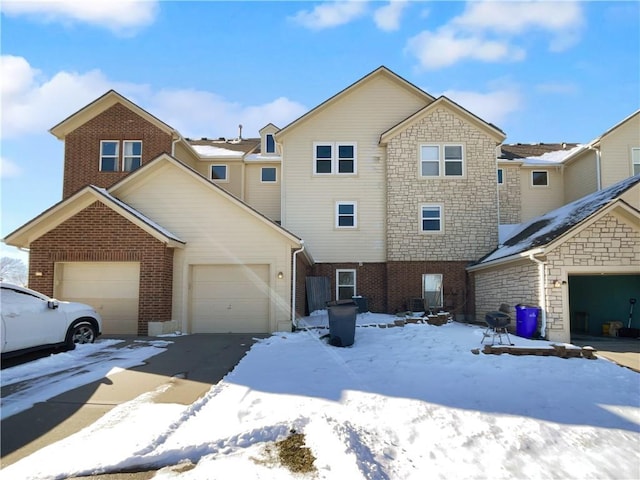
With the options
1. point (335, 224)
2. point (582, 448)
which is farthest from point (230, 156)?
point (582, 448)

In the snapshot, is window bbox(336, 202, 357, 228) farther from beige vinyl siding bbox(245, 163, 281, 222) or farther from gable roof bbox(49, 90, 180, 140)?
gable roof bbox(49, 90, 180, 140)

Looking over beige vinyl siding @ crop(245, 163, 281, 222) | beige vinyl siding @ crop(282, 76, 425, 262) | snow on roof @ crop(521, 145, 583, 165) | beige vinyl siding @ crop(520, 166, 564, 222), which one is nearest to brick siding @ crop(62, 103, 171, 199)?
beige vinyl siding @ crop(245, 163, 281, 222)

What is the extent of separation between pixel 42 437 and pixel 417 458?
4187 millimetres

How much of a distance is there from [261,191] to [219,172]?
2.56 meters

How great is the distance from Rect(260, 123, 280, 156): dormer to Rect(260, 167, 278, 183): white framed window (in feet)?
3.97

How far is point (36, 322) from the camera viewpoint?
8281mm

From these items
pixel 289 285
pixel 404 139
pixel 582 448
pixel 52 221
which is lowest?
pixel 582 448

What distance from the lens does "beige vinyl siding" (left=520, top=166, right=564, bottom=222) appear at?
76.7 ft

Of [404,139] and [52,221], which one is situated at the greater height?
[404,139]

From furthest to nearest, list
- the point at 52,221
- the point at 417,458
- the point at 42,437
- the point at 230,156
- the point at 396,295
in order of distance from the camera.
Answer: the point at 230,156 → the point at 396,295 → the point at 52,221 → the point at 42,437 → the point at 417,458

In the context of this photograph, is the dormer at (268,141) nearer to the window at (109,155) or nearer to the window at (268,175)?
the window at (268,175)

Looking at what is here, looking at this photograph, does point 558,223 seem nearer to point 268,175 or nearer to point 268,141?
point 268,175

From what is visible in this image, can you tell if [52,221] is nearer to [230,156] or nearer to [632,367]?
[230,156]

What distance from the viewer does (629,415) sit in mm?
5832
